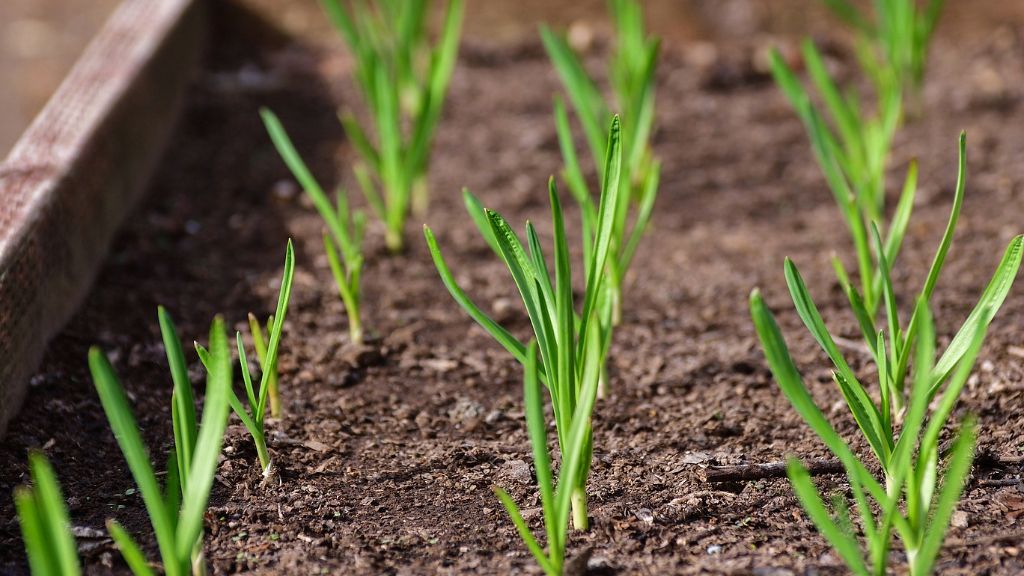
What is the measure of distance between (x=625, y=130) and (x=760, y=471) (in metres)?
0.88

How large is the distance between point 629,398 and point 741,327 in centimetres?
32

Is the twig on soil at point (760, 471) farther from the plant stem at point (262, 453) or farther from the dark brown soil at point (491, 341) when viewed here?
the plant stem at point (262, 453)

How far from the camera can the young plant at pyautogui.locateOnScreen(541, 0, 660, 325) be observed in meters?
1.69

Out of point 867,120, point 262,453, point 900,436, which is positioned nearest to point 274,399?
point 262,453

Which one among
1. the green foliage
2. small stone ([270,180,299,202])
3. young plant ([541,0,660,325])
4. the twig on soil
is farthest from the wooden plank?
the green foliage

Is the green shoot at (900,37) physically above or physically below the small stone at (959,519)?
above

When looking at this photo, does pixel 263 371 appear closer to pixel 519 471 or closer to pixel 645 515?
pixel 519 471

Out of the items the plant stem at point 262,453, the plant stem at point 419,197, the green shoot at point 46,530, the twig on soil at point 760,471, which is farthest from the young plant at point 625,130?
the green shoot at point 46,530

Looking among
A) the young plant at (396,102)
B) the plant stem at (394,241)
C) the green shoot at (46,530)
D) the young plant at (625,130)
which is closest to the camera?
the green shoot at (46,530)

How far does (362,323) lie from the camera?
185 cm

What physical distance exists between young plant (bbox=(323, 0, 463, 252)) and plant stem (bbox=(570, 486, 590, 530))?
0.87 metres

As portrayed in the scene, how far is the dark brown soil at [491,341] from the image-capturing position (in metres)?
1.24

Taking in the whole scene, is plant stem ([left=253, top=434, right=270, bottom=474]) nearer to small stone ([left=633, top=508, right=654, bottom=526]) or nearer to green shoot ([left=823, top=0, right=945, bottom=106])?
small stone ([left=633, top=508, right=654, bottom=526])

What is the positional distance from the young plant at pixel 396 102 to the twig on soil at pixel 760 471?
2.88 ft
